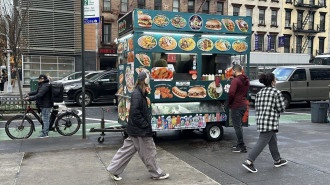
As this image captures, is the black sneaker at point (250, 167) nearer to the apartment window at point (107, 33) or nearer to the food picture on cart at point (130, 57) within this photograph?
the food picture on cart at point (130, 57)

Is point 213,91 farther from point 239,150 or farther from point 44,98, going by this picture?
point 44,98

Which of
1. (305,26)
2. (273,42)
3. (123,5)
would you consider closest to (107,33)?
(123,5)

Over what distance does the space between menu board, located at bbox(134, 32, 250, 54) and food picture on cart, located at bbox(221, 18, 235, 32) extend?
0.65 ft

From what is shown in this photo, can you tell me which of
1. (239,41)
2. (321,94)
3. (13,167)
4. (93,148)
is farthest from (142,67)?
(321,94)

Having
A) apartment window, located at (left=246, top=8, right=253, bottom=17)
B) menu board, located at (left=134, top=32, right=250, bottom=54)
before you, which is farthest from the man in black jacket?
apartment window, located at (left=246, top=8, right=253, bottom=17)

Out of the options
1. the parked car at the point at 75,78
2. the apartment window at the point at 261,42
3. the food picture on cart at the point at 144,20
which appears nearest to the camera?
the food picture on cart at the point at 144,20

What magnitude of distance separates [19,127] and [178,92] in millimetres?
4127

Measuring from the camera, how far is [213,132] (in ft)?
26.6

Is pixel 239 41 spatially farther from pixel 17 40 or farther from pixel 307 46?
pixel 307 46

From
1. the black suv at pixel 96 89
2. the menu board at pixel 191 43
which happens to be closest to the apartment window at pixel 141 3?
the black suv at pixel 96 89

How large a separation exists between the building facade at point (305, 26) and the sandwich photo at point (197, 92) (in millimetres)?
35558

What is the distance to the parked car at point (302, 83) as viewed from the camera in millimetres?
15164

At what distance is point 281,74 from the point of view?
15617 mm

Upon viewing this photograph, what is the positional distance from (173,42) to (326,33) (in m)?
42.0
